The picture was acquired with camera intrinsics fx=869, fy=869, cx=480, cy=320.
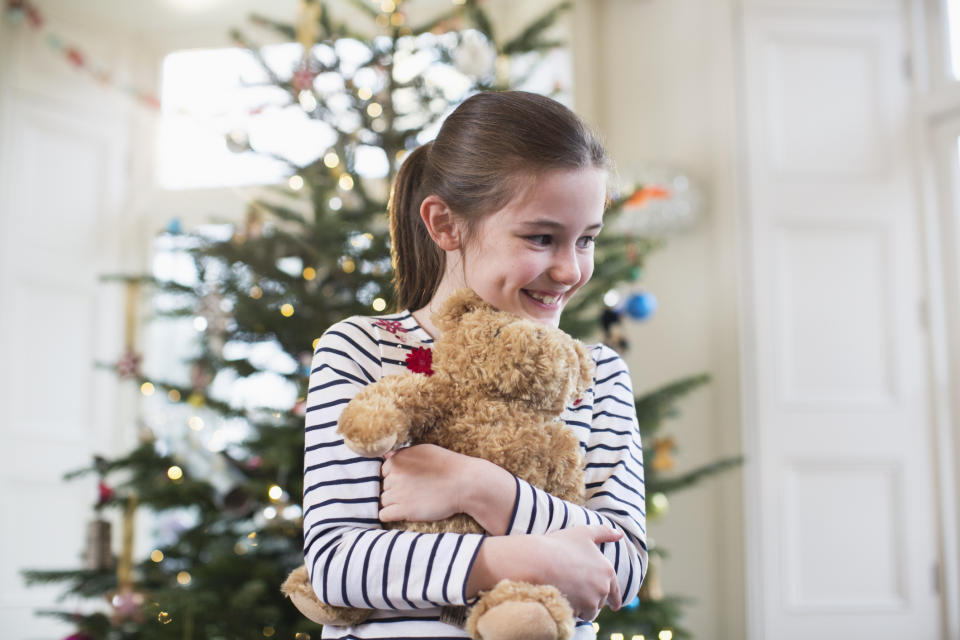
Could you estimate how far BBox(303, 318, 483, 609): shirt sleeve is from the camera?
73 centimetres

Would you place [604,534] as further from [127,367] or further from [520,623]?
[127,367]

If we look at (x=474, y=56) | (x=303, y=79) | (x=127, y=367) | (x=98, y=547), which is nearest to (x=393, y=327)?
(x=474, y=56)

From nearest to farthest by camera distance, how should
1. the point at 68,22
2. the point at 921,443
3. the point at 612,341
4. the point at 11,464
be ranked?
the point at 612,341, the point at 921,443, the point at 11,464, the point at 68,22

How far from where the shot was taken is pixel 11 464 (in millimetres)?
3771

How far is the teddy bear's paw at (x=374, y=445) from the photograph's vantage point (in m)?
0.69

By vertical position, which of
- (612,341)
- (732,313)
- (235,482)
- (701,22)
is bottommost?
(235,482)

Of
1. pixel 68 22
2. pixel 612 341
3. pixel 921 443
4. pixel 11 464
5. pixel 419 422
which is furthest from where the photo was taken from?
pixel 68 22

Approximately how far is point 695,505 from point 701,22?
1905 millimetres

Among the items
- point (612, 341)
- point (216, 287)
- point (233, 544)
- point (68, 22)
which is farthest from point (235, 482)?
point (68, 22)

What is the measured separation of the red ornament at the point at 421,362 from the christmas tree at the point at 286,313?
1.30 m

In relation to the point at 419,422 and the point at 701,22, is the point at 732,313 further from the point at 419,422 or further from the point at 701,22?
the point at 419,422

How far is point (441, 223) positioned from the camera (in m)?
0.94

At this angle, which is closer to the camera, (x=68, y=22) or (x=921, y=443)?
(x=921, y=443)

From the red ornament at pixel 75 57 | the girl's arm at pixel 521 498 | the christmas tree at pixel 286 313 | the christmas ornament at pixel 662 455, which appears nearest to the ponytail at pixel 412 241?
the girl's arm at pixel 521 498
